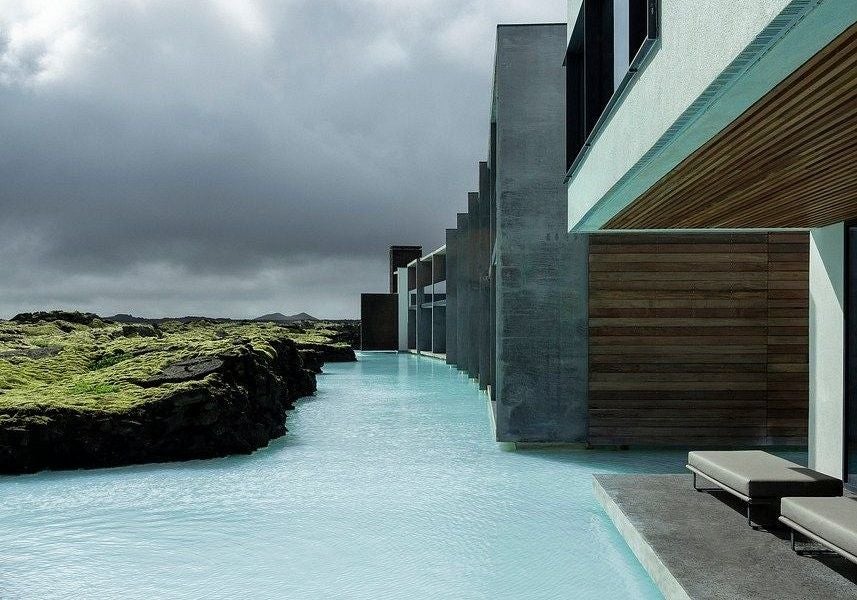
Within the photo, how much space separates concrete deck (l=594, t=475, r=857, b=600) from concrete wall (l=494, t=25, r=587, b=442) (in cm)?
322

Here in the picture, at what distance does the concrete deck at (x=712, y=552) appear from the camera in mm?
4211

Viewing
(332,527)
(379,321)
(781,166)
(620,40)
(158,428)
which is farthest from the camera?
(379,321)

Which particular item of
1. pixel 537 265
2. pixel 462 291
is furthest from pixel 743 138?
pixel 462 291

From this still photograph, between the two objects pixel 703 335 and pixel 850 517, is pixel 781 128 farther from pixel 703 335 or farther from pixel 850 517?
pixel 703 335

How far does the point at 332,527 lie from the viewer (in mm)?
6652

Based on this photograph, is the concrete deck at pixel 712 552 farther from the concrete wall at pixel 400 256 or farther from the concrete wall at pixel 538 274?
the concrete wall at pixel 400 256

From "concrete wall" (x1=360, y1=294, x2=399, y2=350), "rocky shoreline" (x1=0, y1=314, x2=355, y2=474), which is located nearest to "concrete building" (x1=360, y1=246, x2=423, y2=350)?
"concrete wall" (x1=360, y1=294, x2=399, y2=350)

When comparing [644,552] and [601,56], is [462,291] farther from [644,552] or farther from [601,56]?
[644,552]

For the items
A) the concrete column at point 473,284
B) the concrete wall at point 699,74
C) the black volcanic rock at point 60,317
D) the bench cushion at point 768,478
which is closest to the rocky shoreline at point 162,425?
the concrete wall at point 699,74

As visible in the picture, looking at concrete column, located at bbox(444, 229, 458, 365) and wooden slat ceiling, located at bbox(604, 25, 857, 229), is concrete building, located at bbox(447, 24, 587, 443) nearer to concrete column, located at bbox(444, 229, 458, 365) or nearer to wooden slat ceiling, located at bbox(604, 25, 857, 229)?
wooden slat ceiling, located at bbox(604, 25, 857, 229)

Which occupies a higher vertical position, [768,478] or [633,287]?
[633,287]

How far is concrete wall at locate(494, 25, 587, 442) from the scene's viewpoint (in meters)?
9.86

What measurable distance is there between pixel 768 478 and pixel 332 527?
377cm

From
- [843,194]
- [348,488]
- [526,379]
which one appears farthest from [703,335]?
[348,488]
